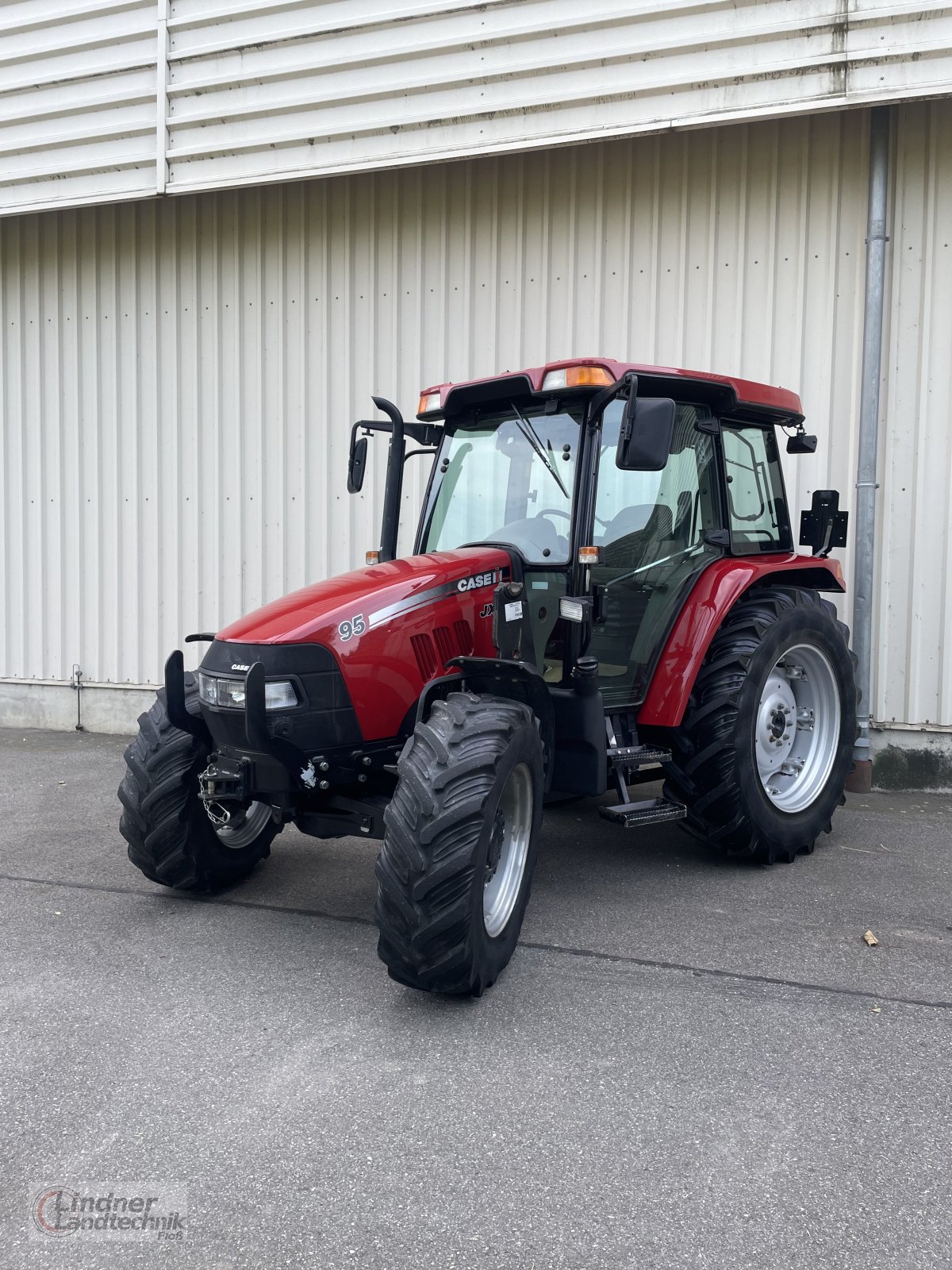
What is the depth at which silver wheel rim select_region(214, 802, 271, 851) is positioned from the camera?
15.6ft

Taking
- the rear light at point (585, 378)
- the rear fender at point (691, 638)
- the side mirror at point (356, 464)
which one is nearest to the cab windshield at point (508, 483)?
the rear light at point (585, 378)

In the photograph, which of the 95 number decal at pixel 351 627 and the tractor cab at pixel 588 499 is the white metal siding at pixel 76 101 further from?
the 95 number decal at pixel 351 627

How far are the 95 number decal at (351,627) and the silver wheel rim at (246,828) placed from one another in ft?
3.97

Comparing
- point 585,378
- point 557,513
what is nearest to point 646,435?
point 585,378

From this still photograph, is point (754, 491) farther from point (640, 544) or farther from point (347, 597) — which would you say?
point (347, 597)

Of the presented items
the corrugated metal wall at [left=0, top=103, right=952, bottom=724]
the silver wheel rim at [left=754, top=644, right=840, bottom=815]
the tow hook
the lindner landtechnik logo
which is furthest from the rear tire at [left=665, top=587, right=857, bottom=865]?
the lindner landtechnik logo

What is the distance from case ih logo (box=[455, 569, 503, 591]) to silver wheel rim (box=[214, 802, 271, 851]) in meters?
1.38

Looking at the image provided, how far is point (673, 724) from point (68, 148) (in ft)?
22.3

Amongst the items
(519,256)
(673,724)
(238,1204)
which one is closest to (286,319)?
(519,256)

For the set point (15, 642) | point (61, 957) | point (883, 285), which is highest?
point (883, 285)

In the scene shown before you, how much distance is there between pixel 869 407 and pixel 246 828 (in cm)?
459

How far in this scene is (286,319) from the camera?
8305 millimetres

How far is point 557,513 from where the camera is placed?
15.1ft

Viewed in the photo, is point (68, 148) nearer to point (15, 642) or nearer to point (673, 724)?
point (15, 642)
